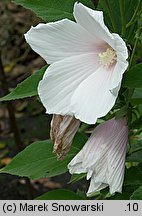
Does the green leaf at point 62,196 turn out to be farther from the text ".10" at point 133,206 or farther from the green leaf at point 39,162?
the text ".10" at point 133,206

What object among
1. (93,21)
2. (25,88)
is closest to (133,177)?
(25,88)

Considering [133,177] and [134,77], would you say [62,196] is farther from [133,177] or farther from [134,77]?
[134,77]

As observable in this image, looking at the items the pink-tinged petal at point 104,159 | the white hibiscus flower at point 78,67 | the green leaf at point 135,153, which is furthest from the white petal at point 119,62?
the green leaf at point 135,153

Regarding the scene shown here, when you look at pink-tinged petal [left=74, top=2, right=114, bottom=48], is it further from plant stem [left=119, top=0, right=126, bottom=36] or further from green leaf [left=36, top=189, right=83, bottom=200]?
green leaf [left=36, top=189, right=83, bottom=200]

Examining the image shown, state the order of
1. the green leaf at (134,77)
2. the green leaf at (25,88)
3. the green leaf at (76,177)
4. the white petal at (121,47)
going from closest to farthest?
the white petal at (121,47), the green leaf at (134,77), the green leaf at (25,88), the green leaf at (76,177)

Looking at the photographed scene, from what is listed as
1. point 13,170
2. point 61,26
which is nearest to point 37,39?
point 61,26

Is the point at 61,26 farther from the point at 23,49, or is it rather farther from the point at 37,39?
the point at 23,49
